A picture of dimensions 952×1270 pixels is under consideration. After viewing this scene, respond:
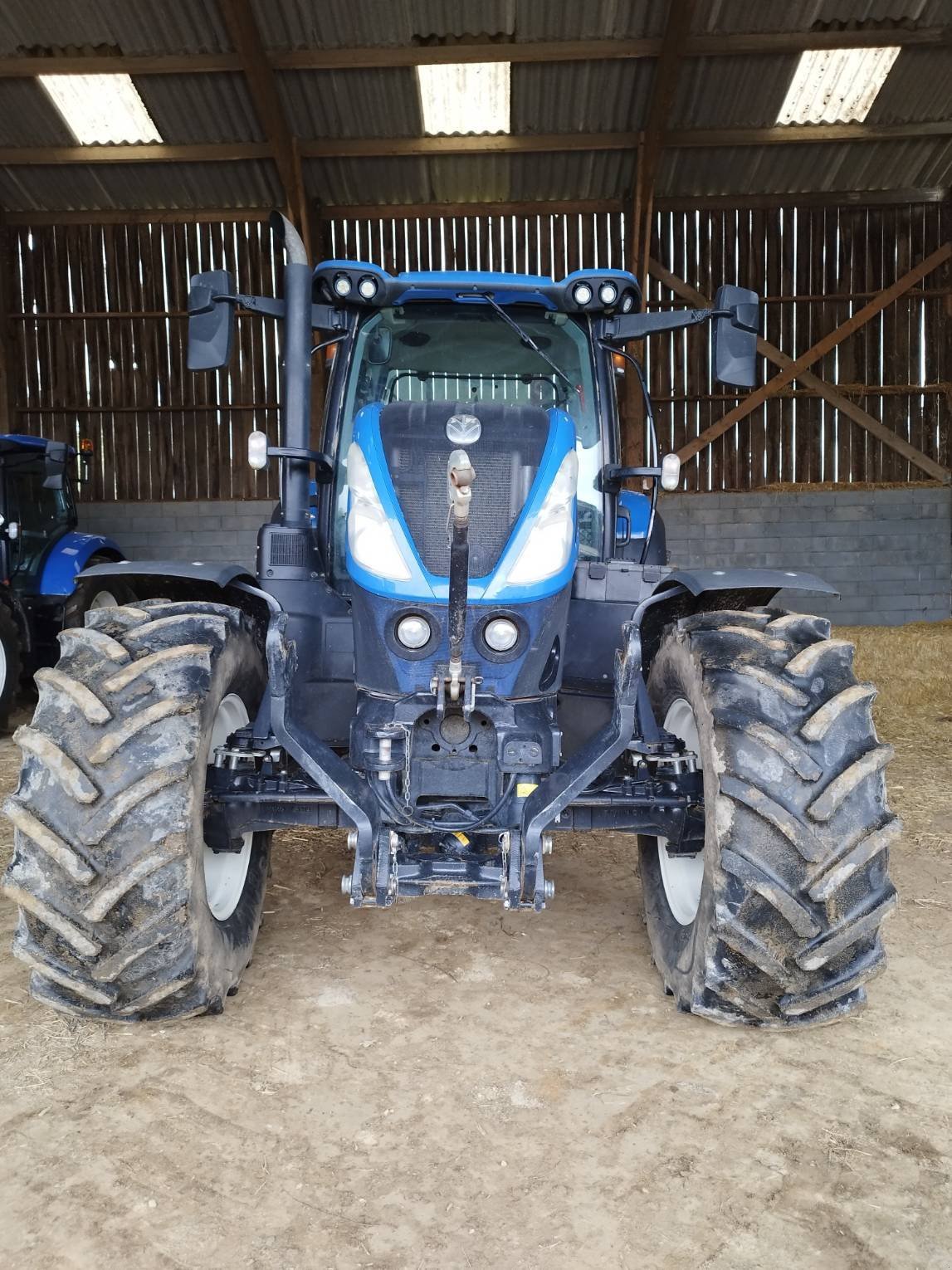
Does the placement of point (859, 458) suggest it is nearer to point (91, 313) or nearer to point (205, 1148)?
point (91, 313)

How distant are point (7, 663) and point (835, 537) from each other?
9738 mm

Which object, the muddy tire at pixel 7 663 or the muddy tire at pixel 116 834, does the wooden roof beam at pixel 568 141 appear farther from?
the muddy tire at pixel 116 834

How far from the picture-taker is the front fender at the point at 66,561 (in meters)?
8.48

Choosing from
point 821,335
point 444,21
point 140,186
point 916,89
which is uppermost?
point 444,21

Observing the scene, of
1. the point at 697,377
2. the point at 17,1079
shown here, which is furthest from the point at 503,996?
the point at 697,377

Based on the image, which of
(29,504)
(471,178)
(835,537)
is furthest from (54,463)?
(835,537)

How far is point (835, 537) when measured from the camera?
43.4 ft

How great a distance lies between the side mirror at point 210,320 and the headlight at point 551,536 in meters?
1.10

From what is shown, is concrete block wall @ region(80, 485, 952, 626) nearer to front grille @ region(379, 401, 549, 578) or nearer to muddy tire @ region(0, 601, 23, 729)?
muddy tire @ region(0, 601, 23, 729)

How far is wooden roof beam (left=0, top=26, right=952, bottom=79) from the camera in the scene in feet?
33.6

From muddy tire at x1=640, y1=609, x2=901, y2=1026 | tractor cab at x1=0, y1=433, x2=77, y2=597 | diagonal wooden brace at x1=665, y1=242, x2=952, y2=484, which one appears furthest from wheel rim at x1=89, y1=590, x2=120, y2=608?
muddy tire at x1=640, y1=609, x2=901, y2=1026

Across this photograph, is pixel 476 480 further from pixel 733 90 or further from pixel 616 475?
pixel 733 90

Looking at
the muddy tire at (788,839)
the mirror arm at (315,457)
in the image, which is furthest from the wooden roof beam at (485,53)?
the muddy tire at (788,839)

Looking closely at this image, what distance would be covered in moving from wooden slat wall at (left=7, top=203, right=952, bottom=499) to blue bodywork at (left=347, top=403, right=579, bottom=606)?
35.8 feet
